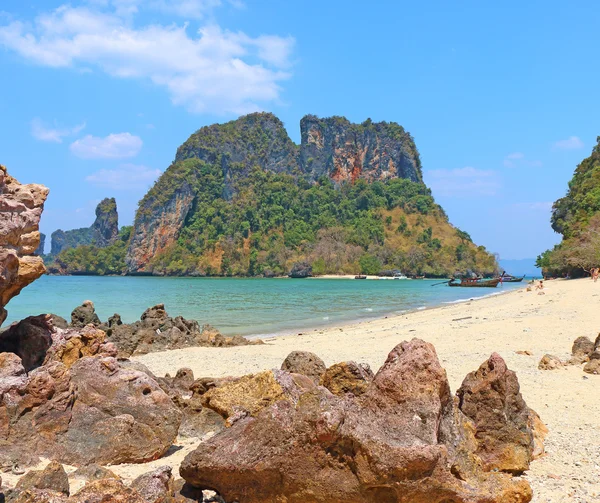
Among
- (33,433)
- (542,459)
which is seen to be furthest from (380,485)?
(33,433)

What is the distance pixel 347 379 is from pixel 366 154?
166 meters

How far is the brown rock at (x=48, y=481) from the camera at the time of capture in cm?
344

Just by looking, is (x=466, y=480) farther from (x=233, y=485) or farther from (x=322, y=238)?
(x=322, y=238)

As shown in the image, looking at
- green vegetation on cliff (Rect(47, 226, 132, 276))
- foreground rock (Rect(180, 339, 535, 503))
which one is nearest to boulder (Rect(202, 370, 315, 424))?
foreground rock (Rect(180, 339, 535, 503))

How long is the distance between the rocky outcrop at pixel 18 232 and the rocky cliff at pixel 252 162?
135 metres

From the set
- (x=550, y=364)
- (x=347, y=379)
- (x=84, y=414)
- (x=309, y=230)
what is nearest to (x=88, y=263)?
(x=309, y=230)

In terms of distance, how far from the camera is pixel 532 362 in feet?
30.8

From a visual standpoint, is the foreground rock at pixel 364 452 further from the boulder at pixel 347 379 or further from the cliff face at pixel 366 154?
the cliff face at pixel 366 154

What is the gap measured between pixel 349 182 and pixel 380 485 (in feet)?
533

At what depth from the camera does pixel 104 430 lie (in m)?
4.70

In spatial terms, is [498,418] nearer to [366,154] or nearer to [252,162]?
[366,154]

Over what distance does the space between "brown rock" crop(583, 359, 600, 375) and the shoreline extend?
0.35 feet

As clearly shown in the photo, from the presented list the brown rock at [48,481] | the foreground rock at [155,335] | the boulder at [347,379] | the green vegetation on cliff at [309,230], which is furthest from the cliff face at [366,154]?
the brown rock at [48,481]

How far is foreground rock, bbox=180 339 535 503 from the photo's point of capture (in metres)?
3.28
